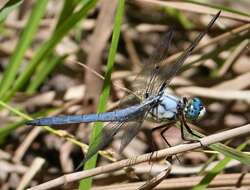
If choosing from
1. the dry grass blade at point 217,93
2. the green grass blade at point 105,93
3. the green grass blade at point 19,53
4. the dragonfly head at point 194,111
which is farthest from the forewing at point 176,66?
the green grass blade at point 19,53

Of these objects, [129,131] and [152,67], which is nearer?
[129,131]

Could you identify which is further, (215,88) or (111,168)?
(215,88)

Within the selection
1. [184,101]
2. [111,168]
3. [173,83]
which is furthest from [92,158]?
[173,83]

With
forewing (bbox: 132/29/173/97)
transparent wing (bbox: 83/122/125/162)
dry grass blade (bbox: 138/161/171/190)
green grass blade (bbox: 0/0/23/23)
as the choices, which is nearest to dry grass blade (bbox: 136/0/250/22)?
forewing (bbox: 132/29/173/97)

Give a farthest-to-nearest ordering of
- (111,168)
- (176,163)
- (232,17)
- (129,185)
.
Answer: (176,163)
(232,17)
(129,185)
(111,168)

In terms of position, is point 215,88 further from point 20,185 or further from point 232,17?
point 20,185

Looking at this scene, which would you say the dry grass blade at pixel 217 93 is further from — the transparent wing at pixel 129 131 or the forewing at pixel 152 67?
the transparent wing at pixel 129 131

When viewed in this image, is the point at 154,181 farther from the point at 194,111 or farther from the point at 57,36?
the point at 57,36

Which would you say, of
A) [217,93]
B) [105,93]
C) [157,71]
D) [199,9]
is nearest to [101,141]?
[105,93]
